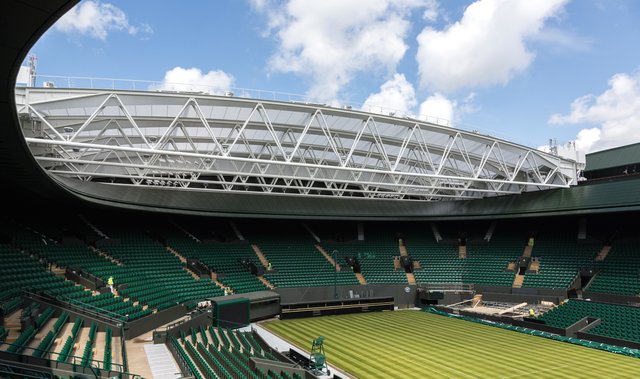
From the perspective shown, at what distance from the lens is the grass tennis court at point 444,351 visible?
58.4ft

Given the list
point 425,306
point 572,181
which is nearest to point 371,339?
point 425,306

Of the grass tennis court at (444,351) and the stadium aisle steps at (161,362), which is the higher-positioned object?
the stadium aisle steps at (161,362)

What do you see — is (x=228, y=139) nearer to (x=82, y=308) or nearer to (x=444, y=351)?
(x=82, y=308)

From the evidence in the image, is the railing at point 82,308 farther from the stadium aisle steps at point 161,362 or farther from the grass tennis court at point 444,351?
the grass tennis court at point 444,351

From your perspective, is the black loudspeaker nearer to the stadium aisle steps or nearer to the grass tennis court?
the grass tennis court

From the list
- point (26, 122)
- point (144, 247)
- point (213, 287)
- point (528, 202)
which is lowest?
point (213, 287)

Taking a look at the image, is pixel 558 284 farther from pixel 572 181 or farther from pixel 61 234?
pixel 61 234

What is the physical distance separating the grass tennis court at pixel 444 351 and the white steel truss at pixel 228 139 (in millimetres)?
8694

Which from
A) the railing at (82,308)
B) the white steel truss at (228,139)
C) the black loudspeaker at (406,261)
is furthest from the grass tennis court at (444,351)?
the black loudspeaker at (406,261)

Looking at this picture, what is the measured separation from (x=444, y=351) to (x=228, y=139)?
633 inches

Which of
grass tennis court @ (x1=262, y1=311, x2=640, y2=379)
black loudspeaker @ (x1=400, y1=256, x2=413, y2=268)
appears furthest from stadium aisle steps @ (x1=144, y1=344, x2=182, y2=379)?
black loudspeaker @ (x1=400, y1=256, x2=413, y2=268)

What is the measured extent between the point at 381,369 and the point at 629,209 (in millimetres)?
22006

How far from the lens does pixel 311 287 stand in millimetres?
33688

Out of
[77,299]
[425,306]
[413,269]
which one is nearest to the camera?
[77,299]
